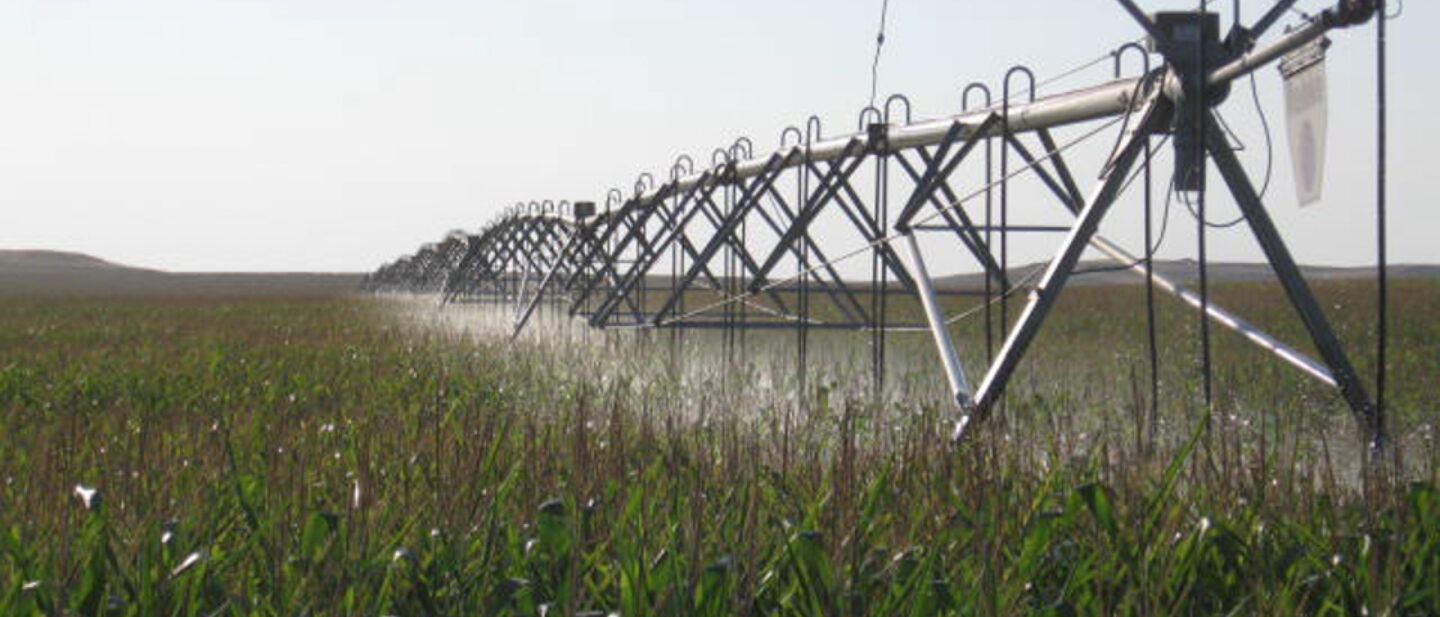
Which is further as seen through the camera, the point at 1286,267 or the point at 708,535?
the point at 1286,267

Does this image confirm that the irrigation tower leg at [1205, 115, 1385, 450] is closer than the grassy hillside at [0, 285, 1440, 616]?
No

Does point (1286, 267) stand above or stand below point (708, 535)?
above

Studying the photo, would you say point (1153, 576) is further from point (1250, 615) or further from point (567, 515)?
point (567, 515)

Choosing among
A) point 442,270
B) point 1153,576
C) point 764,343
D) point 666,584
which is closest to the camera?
point 666,584

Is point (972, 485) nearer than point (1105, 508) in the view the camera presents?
No

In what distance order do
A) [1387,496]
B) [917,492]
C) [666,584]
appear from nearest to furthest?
[666,584]
[1387,496]
[917,492]

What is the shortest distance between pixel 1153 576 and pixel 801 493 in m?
1.40

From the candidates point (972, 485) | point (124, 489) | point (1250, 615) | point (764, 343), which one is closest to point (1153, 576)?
point (1250, 615)

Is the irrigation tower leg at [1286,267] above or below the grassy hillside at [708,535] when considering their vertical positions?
above

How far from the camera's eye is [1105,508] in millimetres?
3893

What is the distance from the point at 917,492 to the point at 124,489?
2334 millimetres

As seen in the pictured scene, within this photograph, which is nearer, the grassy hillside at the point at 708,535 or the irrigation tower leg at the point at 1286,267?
the grassy hillside at the point at 708,535

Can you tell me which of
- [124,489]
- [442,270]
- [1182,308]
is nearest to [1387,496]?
[124,489]

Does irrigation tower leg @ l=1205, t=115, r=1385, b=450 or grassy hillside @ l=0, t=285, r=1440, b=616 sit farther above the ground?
irrigation tower leg @ l=1205, t=115, r=1385, b=450
